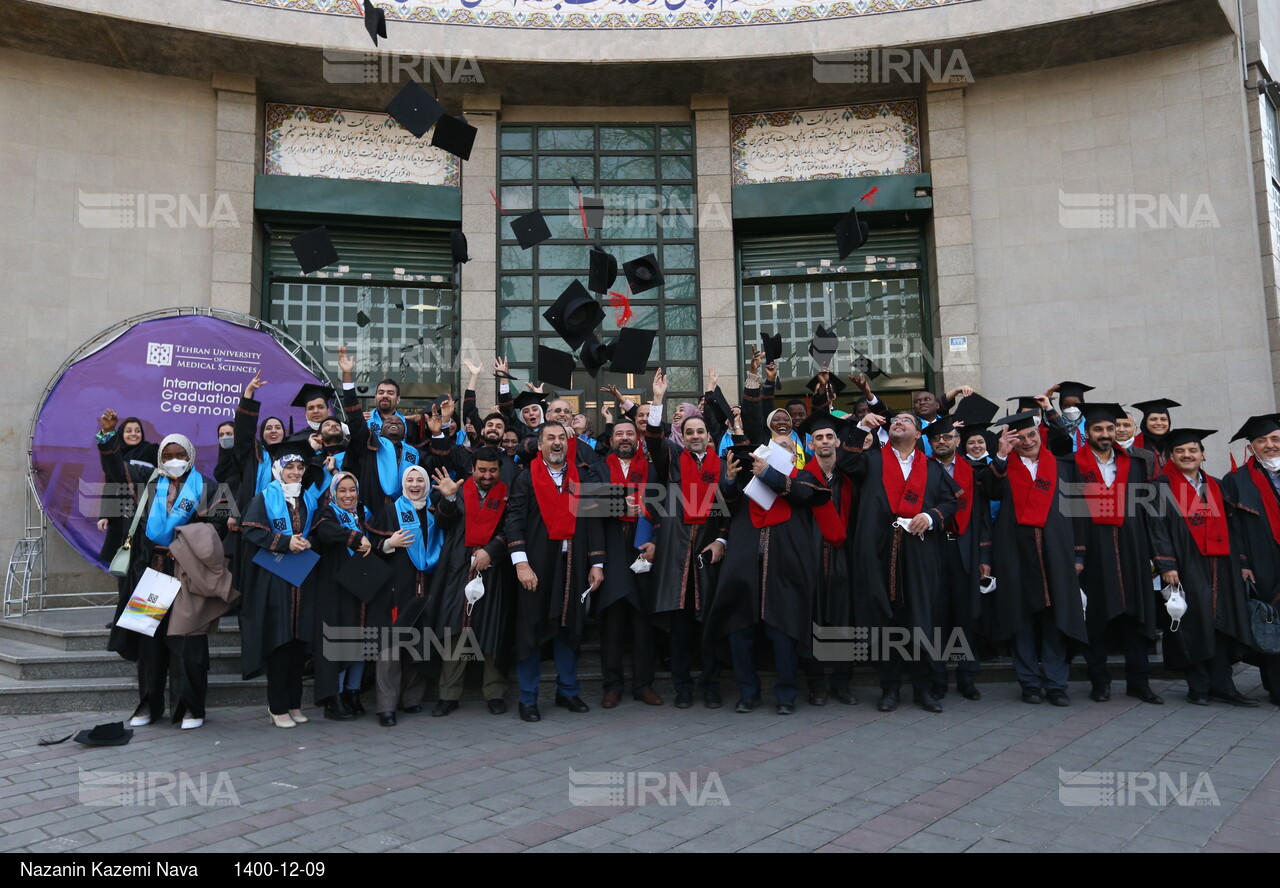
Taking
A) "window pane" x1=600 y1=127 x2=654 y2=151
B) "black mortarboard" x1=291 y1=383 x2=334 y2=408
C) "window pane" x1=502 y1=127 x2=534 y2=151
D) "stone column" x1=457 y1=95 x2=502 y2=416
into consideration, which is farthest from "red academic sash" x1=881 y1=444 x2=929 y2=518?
"window pane" x1=502 y1=127 x2=534 y2=151

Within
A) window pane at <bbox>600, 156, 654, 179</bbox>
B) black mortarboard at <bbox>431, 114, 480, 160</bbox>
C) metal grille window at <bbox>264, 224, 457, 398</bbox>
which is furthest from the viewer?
window pane at <bbox>600, 156, 654, 179</bbox>

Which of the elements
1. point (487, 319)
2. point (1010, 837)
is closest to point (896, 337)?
point (487, 319)

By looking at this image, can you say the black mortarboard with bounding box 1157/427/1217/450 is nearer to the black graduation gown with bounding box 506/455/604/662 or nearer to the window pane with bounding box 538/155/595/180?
the black graduation gown with bounding box 506/455/604/662

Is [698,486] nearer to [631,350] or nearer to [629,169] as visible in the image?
[631,350]

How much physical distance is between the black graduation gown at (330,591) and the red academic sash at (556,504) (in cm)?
134

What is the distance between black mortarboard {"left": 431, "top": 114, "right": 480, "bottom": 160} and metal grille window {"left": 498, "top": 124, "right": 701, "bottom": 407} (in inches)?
115

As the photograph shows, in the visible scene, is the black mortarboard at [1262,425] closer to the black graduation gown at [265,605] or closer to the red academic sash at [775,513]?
the red academic sash at [775,513]

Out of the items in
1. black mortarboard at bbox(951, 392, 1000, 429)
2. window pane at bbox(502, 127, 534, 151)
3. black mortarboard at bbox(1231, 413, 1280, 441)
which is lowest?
black mortarboard at bbox(1231, 413, 1280, 441)

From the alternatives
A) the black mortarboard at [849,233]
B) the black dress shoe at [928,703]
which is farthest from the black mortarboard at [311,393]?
the black mortarboard at [849,233]

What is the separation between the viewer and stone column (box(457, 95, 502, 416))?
12.4m

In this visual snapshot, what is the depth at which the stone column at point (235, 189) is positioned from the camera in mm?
11938

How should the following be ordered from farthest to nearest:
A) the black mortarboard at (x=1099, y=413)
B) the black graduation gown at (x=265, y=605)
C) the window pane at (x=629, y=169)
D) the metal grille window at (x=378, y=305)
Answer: the window pane at (x=629, y=169) → the metal grille window at (x=378, y=305) → the black mortarboard at (x=1099, y=413) → the black graduation gown at (x=265, y=605)

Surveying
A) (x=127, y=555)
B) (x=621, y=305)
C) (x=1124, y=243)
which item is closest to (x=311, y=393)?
(x=127, y=555)

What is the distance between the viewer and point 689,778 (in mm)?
5031
